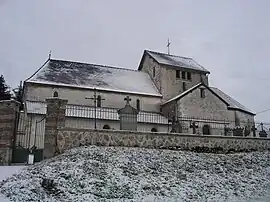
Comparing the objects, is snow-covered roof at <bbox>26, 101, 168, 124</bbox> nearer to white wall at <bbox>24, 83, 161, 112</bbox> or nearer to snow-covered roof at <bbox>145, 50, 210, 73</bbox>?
white wall at <bbox>24, 83, 161, 112</bbox>

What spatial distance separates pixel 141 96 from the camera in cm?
3097

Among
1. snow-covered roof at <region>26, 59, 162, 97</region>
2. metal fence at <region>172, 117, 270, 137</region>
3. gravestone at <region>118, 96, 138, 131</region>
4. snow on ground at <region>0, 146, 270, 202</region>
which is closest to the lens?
snow on ground at <region>0, 146, 270, 202</region>

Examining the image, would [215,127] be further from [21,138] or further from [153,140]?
[21,138]

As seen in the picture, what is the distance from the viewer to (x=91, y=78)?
30391 millimetres

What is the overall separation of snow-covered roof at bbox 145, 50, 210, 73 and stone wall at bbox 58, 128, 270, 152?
15.3 metres

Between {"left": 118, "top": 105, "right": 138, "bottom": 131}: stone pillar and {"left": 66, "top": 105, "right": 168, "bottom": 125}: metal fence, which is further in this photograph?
{"left": 66, "top": 105, "right": 168, "bottom": 125}: metal fence

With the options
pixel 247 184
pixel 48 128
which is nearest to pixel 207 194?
pixel 247 184

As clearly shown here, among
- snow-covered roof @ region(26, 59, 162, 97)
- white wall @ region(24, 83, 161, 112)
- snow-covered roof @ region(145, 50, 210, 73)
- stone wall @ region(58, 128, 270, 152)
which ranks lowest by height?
stone wall @ region(58, 128, 270, 152)

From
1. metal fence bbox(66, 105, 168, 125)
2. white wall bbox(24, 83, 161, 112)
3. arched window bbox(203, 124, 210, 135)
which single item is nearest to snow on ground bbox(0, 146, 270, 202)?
metal fence bbox(66, 105, 168, 125)

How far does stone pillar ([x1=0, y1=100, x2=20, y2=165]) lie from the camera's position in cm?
1540

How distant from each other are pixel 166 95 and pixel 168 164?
1855 centimetres

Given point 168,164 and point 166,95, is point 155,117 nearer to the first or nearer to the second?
point 166,95

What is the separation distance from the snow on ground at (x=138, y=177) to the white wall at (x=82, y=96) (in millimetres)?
13166

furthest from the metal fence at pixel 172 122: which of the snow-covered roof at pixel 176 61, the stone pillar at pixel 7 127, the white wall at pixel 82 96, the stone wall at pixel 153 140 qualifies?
the stone pillar at pixel 7 127
